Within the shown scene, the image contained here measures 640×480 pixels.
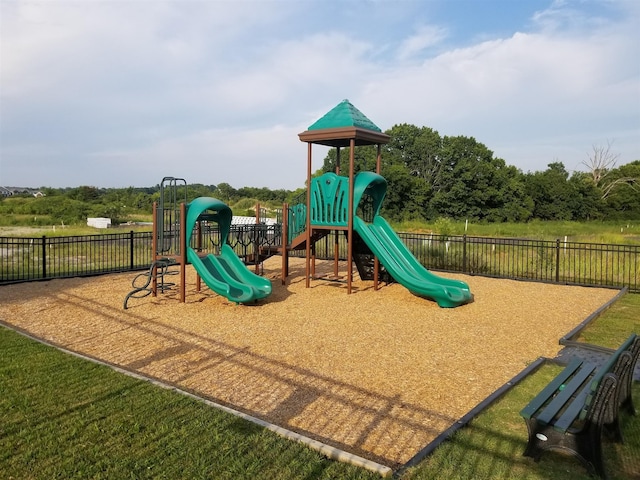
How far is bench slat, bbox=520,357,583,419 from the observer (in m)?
3.58

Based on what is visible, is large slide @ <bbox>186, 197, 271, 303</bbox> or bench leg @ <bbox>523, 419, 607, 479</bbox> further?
large slide @ <bbox>186, 197, 271, 303</bbox>

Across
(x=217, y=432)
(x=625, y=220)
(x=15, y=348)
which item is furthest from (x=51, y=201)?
(x=625, y=220)

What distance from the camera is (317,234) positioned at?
40.6 feet

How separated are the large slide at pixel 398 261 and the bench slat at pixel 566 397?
4.78 metres

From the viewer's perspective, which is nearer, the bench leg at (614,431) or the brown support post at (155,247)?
the bench leg at (614,431)

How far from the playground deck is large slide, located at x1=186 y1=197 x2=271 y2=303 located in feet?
1.11

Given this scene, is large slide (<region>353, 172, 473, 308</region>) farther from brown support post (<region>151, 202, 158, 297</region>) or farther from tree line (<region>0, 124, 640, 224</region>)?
tree line (<region>0, 124, 640, 224</region>)

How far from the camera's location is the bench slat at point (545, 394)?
3580mm

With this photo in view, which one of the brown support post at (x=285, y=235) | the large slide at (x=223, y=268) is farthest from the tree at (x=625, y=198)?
the large slide at (x=223, y=268)

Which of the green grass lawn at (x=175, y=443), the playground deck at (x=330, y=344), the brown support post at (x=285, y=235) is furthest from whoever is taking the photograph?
the brown support post at (x=285, y=235)

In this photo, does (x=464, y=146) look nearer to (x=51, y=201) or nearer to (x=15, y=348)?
(x=51, y=201)

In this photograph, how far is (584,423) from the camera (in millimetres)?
3496

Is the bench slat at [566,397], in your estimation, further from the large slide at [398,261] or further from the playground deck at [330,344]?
the large slide at [398,261]

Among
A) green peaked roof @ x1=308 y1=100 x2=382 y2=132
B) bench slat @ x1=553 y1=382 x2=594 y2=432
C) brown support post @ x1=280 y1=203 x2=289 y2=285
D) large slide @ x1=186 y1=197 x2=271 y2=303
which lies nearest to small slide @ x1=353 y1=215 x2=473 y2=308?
brown support post @ x1=280 y1=203 x2=289 y2=285
